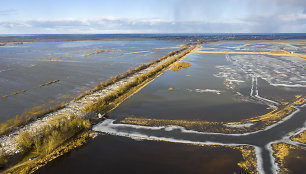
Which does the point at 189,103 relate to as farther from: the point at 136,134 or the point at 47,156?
the point at 47,156

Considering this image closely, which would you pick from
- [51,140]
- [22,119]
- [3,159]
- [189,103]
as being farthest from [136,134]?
[22,119]

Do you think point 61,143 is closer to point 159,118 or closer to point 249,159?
point 159,118

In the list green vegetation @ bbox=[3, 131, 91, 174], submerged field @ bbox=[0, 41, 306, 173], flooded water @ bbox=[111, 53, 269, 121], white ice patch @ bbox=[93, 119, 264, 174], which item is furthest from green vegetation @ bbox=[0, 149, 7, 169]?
flooded water @ bbox=[111, 53, 269, 121]

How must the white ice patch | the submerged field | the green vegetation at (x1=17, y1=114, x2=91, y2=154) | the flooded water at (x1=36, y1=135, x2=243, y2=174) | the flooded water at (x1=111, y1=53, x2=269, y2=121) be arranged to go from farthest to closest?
1. the flooded water at (x1=111, y1=53, x2=269, y2=121)
2. the white ice patch
3. the green vegetation at (x1=17, y1=114, x2=91, y2=154)
4. the submerged field
5. the flooded water at (x1=36, y1=135, x2=243, y2=174)

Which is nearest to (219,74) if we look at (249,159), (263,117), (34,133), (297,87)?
(297,87)

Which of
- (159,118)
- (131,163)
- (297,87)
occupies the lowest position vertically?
(131,163)

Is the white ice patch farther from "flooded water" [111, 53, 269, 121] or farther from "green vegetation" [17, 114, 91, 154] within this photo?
"flooded water" [111, 53, 269, 121]
